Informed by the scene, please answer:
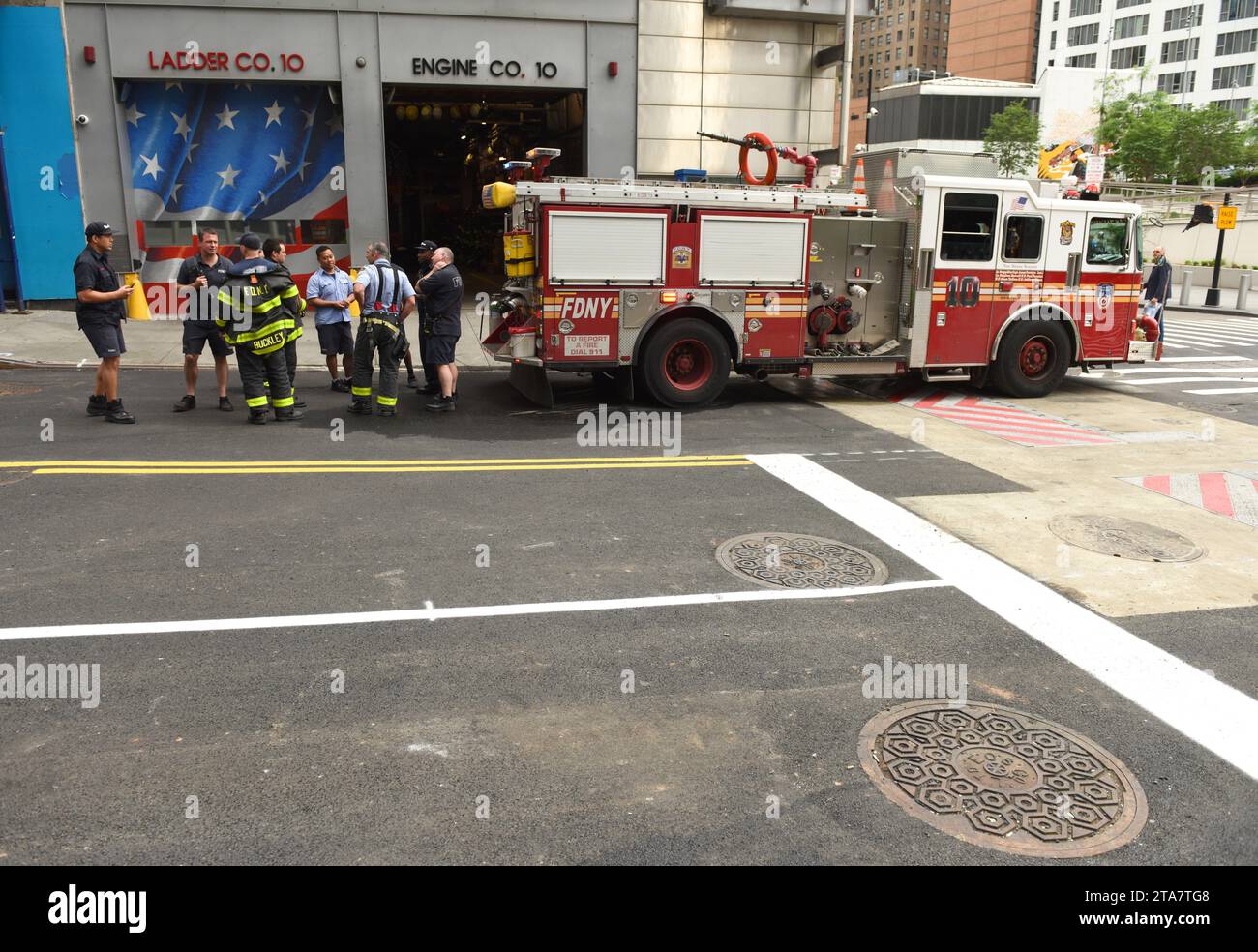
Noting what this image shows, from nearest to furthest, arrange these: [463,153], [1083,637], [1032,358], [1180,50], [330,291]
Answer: [1083,637]
[330,291]
[1032,358]
[463,153]
[1180,50]

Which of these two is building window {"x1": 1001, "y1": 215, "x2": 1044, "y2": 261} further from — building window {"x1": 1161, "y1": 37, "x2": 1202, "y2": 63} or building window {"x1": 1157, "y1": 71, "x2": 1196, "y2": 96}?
building window {"x1": 1161, "y1": 37, "x2": 1202, "y2": 63}

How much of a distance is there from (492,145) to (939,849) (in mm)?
27010

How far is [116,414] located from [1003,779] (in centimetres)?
934

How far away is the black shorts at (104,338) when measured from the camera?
991cm

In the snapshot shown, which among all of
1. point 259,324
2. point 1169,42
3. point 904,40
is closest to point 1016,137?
point 1169,42

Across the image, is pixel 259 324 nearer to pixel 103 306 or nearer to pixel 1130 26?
pixel 103 306

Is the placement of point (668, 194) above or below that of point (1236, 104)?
below

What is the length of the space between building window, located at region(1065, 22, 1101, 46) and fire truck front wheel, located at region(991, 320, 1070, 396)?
10884cm

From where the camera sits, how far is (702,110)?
2112 cm

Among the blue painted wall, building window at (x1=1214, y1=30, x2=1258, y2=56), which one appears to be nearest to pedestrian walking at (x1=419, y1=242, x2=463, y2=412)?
the blue painted wall

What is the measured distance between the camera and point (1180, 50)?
95.4 metres

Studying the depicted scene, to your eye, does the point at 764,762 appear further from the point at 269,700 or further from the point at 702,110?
the point at 702,110

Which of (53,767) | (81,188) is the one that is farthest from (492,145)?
(53,767)

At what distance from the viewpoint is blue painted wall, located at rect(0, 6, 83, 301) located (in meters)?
17.8
